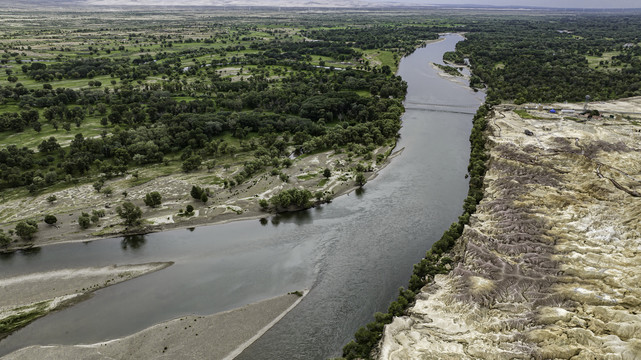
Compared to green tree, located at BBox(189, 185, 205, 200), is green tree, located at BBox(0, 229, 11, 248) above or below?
below

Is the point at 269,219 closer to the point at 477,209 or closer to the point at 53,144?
the point at 477,209

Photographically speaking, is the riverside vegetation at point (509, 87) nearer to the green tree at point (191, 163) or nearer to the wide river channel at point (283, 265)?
the wide river channel at point (283, 265)

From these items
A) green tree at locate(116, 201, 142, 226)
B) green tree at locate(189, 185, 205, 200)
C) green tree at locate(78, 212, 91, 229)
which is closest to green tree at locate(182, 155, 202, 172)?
green tree at locate(189, 185, 205, 200)

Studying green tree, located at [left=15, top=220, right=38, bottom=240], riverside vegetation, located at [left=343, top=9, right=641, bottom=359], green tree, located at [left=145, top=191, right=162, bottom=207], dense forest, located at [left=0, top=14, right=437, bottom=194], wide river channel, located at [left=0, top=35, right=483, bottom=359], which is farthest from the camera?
dense forest, located at [left=0, top=14, right=437, bottom=194]

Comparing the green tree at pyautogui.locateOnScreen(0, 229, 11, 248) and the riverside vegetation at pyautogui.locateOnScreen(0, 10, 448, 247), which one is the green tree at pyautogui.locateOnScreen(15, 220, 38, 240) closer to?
the riverside vegetation at pyautogui.locateOnScreen(0, 10, 448, 247)

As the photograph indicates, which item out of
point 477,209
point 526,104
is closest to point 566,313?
point 477,209

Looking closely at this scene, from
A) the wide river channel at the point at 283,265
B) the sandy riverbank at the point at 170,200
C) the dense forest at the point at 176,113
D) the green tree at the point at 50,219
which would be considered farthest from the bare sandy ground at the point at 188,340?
the dense forest at the point at 176,113

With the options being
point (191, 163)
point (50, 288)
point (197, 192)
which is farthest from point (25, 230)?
point (191, 163)
